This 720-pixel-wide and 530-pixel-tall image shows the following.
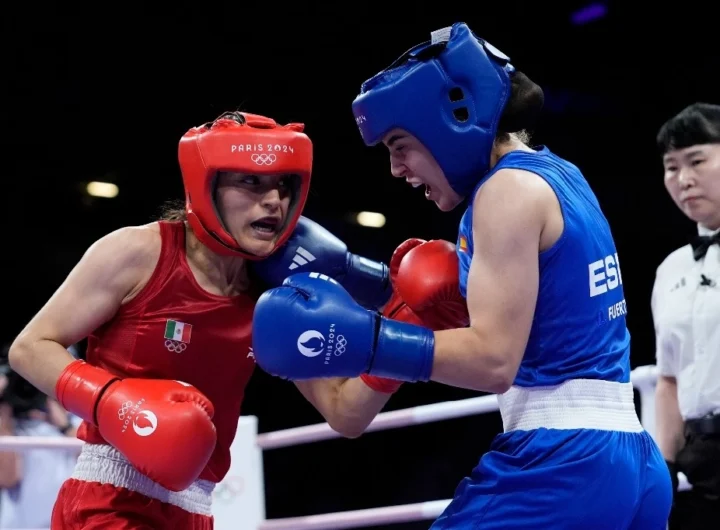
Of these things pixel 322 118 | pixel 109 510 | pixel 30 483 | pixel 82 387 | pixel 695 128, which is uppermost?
pixel 322 118

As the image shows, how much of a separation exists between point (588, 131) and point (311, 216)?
8.99ft

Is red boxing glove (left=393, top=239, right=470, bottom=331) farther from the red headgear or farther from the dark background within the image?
the dark background

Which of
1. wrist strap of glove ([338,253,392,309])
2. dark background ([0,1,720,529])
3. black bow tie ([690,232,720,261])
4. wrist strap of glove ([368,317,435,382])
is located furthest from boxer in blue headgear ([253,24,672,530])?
dark background ([0,1,720,529])

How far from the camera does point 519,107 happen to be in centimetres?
178

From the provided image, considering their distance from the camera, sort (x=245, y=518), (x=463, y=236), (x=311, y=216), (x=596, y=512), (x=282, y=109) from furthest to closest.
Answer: (x=311, y=216)
(x=282, y=109)
(x=245, y=518)
(x=463, y=236)
(x=596, y=512)

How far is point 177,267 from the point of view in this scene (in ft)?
6.93

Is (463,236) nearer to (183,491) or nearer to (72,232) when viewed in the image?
(183,491)

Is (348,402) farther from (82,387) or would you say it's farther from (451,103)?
(451,103)

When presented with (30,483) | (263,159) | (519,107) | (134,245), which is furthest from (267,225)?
(30,483)

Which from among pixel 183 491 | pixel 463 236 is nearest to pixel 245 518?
pixel 183 491

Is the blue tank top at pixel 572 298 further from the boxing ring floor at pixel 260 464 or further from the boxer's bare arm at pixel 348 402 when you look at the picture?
the boxing ring floor at pixel 260 464

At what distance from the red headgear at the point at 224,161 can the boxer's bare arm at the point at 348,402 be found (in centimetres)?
36

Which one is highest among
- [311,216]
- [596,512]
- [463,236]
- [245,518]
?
[311,216]

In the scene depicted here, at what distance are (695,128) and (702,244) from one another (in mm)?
362
